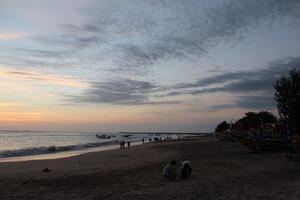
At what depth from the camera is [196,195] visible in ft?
32.0

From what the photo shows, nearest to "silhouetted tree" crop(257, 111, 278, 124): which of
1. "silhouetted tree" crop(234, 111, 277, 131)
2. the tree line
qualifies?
"silhouetted tree" crop(234, 111, 277, 131)

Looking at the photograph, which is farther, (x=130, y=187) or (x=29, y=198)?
(x=130, y=187)

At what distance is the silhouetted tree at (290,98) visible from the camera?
2881 cm

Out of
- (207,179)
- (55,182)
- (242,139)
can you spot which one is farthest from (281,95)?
(55,182)

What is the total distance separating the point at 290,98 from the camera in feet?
97.6

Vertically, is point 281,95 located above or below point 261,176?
above

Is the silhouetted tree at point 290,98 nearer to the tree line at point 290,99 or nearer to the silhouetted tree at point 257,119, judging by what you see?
the tree line at point 290,99

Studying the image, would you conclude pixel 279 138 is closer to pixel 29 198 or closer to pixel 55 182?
pixel 55 182

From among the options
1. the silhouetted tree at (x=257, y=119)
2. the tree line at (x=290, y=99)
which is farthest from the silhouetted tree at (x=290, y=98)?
the silhouetted tree at (x=257, y=119)

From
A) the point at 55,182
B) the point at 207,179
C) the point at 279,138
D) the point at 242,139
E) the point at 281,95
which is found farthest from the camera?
the point at 242,139

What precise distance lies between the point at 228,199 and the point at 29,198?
6994 millimetres

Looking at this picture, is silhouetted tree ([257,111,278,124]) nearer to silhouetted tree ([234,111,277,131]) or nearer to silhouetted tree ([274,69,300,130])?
silhouetted tree ([234,111,277,131])

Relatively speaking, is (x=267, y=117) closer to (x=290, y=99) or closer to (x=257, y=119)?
(x=257, y=119)

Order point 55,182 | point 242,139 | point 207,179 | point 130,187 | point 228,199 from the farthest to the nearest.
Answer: point 242,139 < point 55,182 < point 207,179 < point 130,187 < point 228,199
